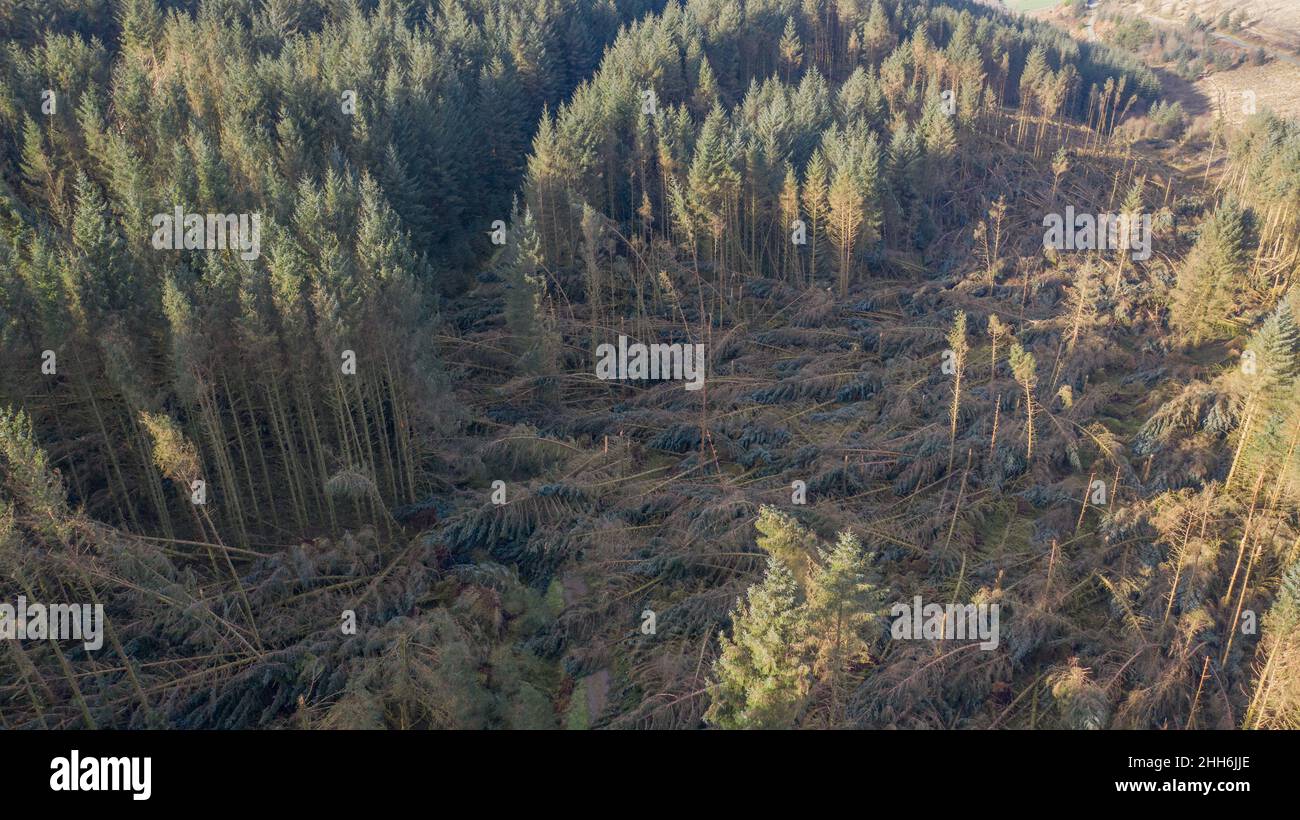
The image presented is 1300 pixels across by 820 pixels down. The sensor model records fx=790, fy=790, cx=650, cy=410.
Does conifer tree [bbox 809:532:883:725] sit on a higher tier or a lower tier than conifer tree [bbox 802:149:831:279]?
lower

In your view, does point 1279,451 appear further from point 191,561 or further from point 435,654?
point 191,561

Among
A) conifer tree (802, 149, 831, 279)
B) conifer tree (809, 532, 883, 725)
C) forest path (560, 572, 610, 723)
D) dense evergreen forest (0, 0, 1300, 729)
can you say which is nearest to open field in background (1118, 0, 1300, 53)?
dense evergreen forest (0, 0, 1300, 729)

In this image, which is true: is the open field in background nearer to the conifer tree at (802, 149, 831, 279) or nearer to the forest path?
the conifer tree at (802, 149, 831, 279)

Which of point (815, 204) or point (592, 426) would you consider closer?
point (592, 426)

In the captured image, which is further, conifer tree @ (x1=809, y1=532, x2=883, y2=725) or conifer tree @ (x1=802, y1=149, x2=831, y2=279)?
conifer tree @ (x1=802, y1=149, x2=831, y2=279)

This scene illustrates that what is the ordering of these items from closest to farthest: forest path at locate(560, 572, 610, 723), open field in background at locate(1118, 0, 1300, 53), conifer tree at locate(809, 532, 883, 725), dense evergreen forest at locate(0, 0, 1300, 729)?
conifer tree at locate(809, 532, 883, 725)
dense evergreen forest at locate(0, 0, 1300, 729)
forest path at locate(560, 572, 610, 723)
open field in background at locate(1118, 0, 1300, 53)

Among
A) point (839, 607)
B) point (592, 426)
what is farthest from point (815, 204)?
point (839, 607)

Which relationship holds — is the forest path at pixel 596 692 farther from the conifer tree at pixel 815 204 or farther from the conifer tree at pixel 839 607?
the conifer tree at pixel 815 204

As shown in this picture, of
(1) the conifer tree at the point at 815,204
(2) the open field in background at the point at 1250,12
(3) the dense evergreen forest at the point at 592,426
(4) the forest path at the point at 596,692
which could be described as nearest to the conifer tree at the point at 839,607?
(3) the dense evergreen forest at the point at 592,426

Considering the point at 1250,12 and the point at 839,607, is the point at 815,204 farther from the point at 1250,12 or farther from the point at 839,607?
the point at 1250,12
